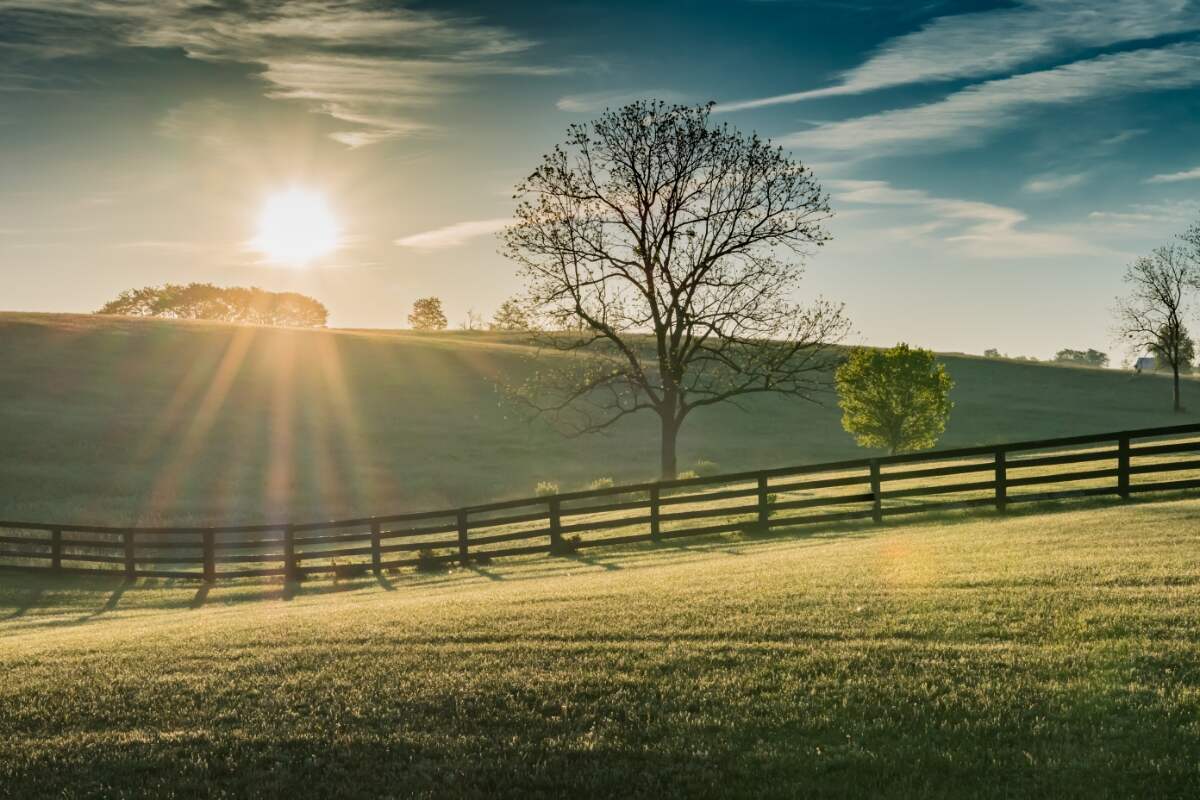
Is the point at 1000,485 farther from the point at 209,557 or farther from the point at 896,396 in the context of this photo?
the point at 896,396

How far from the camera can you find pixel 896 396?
4650 cm

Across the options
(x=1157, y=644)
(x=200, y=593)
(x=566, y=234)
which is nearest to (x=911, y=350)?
(x=566, y=234)

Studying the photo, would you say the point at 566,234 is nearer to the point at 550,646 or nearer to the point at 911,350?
the point at 911,350

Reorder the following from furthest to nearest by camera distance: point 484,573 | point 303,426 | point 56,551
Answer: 1. point 303,426
2. point 56,551
3. point 484,573

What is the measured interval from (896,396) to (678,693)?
39.9 meters

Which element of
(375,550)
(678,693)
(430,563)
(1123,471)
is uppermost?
(1123,471)

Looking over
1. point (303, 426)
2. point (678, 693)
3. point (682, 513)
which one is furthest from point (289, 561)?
point (303, 426)

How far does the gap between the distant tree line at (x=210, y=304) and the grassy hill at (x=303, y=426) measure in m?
53.1

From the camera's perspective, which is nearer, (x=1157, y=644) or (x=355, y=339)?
(x=1157, y=644)

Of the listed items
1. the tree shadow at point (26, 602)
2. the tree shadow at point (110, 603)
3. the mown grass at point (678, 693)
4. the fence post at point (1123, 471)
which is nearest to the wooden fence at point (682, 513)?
the fence post at point (1123, 471)

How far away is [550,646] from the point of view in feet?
35.0

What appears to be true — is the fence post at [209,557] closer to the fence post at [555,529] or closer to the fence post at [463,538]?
the fence post at [463,538]

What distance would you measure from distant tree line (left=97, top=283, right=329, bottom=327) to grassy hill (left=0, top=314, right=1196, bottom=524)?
5307 cm

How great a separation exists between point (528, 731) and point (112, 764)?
11.1 ft
